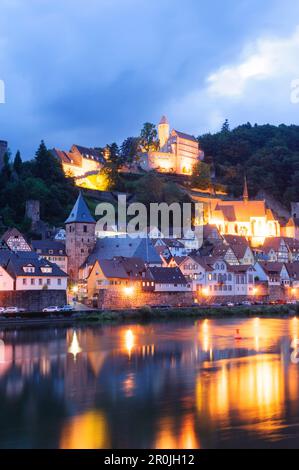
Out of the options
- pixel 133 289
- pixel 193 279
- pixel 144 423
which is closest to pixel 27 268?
pixel 133 289

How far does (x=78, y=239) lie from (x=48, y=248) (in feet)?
9.50

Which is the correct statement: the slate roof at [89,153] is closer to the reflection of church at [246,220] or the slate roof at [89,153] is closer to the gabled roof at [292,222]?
the reflection of church at [246,220]

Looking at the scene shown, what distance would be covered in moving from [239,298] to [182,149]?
152 feet

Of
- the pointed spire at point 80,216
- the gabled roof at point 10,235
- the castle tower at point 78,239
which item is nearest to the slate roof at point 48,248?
the castle tower at point 78,239

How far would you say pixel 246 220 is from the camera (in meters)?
83.7

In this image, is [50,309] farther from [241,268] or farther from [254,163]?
[254,163]

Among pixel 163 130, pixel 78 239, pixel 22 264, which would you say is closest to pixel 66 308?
pixel 22 264

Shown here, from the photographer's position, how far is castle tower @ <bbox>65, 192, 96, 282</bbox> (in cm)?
5606

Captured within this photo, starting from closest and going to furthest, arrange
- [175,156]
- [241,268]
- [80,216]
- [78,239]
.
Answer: [78,239] → [241,268] → [80,216] → [175,156]

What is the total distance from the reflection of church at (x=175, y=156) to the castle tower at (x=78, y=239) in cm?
3708

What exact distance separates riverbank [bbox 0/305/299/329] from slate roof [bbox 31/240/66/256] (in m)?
13.6

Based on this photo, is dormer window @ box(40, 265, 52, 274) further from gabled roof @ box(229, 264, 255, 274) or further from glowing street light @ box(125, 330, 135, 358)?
gabled roof @ box(229, 264, 255, 274)

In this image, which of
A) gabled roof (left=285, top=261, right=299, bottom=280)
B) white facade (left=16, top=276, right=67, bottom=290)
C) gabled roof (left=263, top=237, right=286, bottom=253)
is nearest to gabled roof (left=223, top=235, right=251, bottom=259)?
gabled roof (left=263, top=237, right=286, bottom=253)
